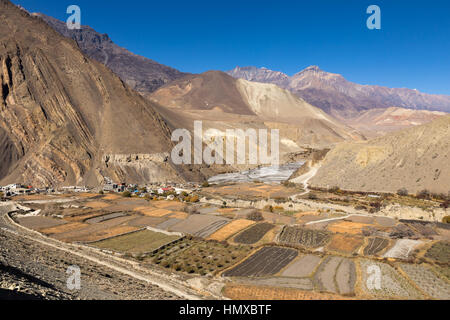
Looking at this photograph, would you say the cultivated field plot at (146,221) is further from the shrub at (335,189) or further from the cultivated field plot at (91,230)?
the shrub at (335,189)

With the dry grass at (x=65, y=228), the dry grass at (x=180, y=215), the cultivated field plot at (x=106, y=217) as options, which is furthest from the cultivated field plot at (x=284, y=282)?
the cultivated field plot at (x=106, y=217)

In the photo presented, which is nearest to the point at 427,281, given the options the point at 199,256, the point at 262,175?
the point at 199,256

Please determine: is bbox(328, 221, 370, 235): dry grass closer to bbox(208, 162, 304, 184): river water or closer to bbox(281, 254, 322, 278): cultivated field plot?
bbox(281, 254, 322, 278): cultivated field plot

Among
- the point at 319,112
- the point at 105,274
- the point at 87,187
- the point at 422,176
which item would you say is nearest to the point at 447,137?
the point at 422,176

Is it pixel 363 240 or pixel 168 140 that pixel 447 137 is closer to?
pixel 363 240
